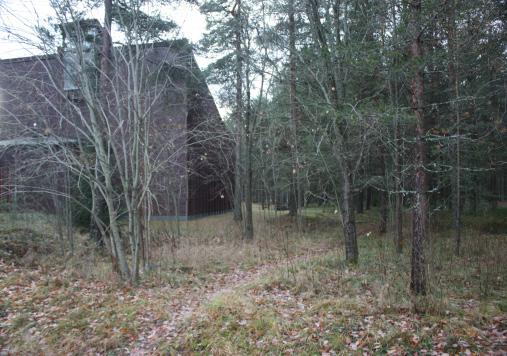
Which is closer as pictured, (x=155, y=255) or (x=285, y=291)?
(x=285, y=291)

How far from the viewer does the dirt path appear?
4.97 metres

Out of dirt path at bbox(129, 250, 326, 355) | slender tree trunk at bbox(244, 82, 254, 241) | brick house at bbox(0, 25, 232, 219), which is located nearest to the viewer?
dirt path at bbox(129, 250, 326, 355)

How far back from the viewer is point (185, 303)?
21.1 feet

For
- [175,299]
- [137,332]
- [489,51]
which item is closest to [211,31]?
[489,51]

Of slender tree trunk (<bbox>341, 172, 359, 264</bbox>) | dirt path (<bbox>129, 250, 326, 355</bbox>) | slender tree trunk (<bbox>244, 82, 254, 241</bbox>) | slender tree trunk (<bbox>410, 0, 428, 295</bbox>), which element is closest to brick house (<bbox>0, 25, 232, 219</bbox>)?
slender tree trunk (<bbox>244, 82, 254, 241</bbox>)

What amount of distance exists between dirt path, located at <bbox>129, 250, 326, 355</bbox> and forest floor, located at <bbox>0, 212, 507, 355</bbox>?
0.9 inches

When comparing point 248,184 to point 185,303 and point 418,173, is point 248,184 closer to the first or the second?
point 185,303

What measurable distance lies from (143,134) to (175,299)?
11.8 feet

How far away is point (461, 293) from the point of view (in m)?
6.12

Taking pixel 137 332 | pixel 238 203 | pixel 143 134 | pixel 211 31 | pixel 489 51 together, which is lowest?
pixel 137 332

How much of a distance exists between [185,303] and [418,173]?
459 centimetres

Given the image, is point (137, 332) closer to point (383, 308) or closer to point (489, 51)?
point (383, 308)

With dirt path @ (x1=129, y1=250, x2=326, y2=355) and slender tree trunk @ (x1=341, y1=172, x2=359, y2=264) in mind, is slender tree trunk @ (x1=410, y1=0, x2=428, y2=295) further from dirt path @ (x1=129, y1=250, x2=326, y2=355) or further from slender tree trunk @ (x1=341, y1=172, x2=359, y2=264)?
dirt path @ (x1=129, y1=250, x2=326, y2=355)

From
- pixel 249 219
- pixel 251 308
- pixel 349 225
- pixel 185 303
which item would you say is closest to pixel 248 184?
pixel 249 219
